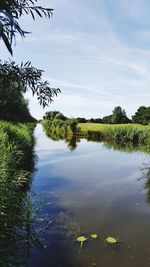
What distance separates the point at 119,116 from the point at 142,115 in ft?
39.3

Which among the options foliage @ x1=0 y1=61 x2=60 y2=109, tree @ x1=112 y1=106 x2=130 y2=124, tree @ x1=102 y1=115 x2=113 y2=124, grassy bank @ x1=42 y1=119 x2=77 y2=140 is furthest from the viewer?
tree @ x1=102 y1=115 x2=113 y2=124

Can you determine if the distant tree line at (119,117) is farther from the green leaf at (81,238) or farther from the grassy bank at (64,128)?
the green leaf at (81,238)

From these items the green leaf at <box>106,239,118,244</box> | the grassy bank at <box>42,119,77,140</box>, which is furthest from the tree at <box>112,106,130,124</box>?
the green leaf at <box>106,239,118,244</box>

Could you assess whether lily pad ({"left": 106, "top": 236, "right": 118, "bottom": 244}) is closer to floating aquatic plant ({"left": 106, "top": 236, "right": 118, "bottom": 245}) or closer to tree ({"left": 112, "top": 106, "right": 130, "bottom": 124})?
floating aquatic plant ({"left": 106, "top": 236, "right": 118, "bottom": 245})

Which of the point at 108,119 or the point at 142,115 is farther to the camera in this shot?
the point at 142,115

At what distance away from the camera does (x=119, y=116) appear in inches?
2306

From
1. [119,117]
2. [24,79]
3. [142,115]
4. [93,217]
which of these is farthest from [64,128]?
[24,79]

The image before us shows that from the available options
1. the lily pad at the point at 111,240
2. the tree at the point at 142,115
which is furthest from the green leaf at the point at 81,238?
the tree at the point at 142,115

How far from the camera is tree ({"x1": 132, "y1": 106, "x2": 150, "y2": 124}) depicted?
65.8 m

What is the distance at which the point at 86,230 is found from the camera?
668 centimetres

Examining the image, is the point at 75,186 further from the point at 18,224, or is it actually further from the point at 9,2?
the point at 9,2

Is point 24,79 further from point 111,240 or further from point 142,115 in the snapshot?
point 142,115

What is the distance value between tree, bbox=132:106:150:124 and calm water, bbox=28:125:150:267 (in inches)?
2095

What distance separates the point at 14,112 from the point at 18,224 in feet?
54.7
